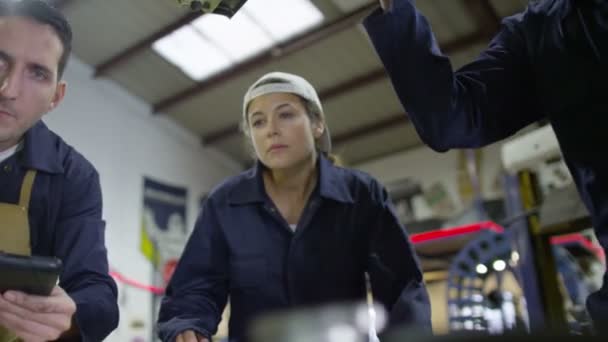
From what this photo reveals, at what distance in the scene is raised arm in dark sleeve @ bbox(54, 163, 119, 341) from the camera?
2.41 feet

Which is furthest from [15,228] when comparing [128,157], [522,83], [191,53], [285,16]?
[191,53]

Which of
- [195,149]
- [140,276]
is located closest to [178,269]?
[140,276]

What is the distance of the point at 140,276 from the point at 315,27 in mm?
2258

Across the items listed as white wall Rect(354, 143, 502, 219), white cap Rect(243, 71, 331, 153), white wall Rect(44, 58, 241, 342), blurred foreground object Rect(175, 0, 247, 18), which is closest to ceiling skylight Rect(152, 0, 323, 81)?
white wall Rect(44, 58, 241, 342)

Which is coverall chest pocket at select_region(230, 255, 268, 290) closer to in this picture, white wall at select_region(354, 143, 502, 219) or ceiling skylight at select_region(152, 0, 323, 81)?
ceiling skylight at select_region(152, 0, 323, 81)

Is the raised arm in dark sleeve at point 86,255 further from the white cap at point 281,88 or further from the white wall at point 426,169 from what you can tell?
the white wall at point 426,169

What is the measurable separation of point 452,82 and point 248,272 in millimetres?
530

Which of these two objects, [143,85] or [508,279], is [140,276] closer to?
[143,85]

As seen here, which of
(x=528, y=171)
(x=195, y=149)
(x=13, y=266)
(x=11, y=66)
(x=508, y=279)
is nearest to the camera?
(x=13, y=266)

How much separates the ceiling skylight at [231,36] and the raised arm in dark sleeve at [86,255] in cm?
280

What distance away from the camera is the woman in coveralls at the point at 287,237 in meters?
0.99

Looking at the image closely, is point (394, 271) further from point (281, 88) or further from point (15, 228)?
point (15, 228)

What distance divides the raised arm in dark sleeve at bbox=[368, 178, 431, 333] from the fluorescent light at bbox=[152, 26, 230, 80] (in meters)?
2.90

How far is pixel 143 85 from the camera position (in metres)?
3.44
